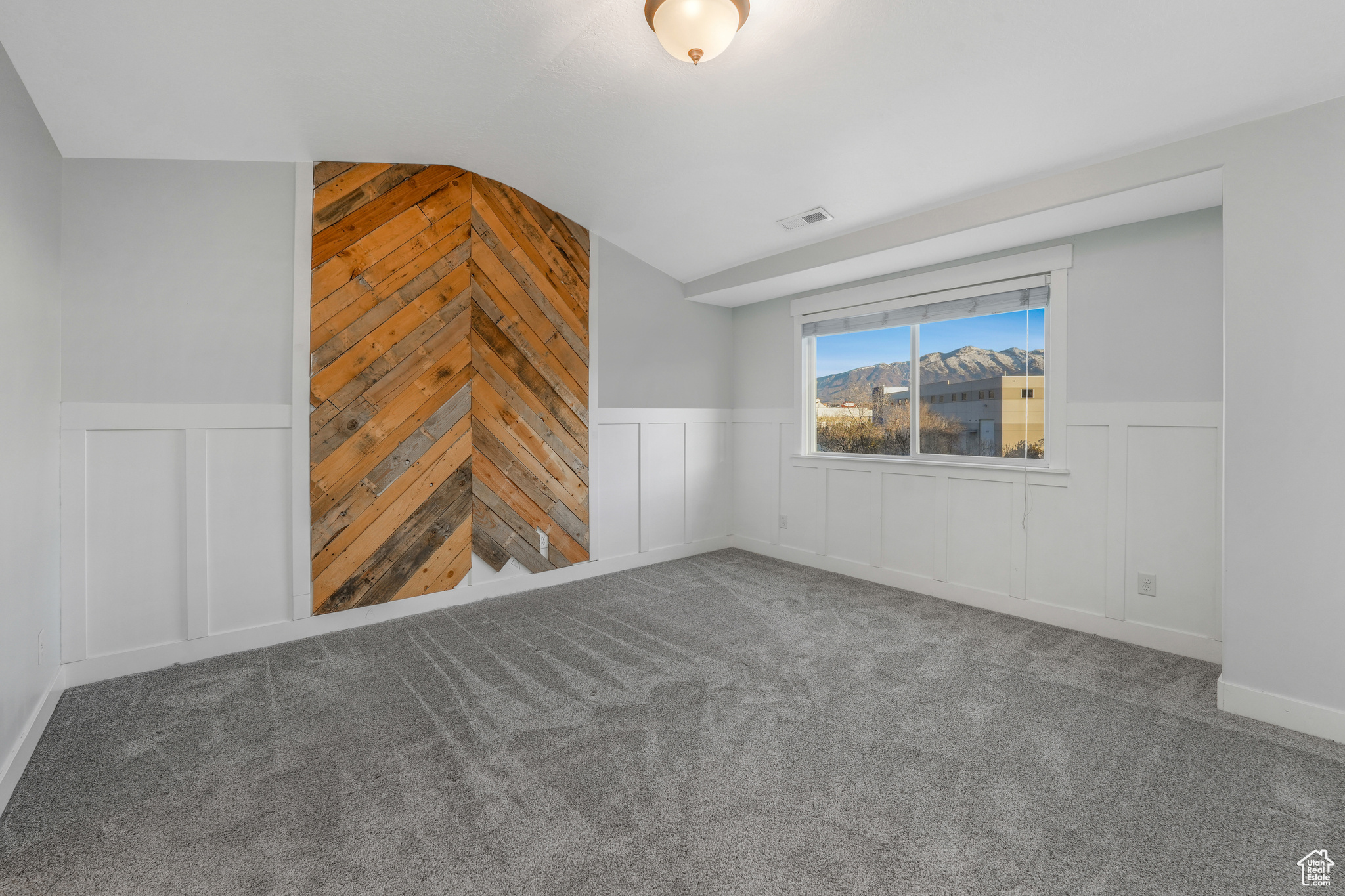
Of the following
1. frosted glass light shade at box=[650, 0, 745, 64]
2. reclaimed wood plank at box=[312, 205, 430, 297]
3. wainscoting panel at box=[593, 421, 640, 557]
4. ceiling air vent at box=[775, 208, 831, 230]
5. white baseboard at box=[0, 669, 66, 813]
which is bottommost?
white baseboard at box=[0, 669, 66, 813]

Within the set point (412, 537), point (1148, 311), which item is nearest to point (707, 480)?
point (412, 537)

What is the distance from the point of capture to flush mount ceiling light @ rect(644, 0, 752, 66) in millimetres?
1870

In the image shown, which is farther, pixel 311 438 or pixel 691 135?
pixel 311 438

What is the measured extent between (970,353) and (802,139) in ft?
5.92

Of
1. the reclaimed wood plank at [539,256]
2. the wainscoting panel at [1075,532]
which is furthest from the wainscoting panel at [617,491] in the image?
the wainscoting panel at [1075,532]

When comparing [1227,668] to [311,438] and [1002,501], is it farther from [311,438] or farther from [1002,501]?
[311,438]

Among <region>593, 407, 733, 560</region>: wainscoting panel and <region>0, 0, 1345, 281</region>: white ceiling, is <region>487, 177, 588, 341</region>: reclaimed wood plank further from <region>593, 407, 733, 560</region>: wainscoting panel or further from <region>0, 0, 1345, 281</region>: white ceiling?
<region>593, 407, 733, 560</region>: wainscoting panel

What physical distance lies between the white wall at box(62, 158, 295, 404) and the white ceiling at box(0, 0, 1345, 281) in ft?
0.47

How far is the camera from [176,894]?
55.1 inches

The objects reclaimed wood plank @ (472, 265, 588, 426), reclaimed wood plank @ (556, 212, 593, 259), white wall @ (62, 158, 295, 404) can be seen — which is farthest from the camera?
reclaimed wood plank @ (556, 212, 593, 259)

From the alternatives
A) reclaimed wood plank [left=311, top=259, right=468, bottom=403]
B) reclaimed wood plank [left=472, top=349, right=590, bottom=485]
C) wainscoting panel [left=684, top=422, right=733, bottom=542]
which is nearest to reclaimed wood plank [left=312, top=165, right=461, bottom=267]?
reclaimed wood plank [left=311, top=259, right=468, bottom=403]

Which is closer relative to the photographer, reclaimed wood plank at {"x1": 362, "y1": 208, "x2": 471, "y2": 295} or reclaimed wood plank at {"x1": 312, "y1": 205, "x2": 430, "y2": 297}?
reclaimed wood plank at {"x1": 312, "y1": 205, "x2": 430, "y2": 297}

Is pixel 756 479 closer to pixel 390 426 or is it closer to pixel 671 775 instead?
pixel 390 426

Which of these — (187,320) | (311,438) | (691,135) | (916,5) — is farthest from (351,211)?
(916,5)
